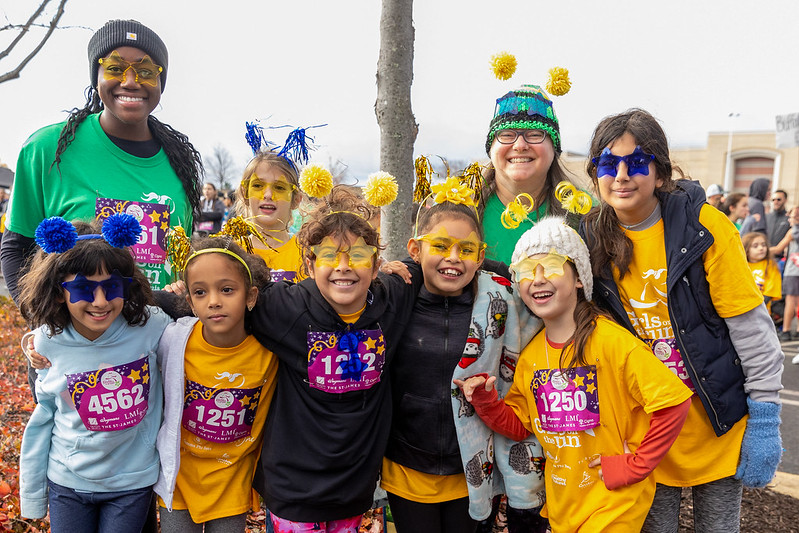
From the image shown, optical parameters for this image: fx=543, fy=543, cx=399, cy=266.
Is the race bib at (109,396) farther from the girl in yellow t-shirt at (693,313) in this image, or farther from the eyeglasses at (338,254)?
the girl in yellow t-shirt at (693,313)

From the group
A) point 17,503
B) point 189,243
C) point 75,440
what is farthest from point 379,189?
point 17,503

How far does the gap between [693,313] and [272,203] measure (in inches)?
90.2

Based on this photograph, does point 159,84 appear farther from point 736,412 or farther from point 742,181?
point 742,181

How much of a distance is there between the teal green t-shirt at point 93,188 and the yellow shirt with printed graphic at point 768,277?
8.40 metres

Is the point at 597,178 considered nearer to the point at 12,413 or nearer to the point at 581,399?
the point at 581,399

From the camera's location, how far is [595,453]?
2236mm

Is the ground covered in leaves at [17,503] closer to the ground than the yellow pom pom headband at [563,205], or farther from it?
closer to the ground

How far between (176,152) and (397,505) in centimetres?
212

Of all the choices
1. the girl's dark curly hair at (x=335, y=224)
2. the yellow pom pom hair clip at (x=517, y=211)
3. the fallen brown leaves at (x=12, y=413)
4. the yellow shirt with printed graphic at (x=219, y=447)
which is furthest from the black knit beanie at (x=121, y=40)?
the fallen brown leaves at (x=12, y=413)

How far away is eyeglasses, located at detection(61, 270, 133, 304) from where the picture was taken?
2213mm

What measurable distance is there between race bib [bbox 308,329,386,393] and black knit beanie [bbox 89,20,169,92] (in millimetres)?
1681

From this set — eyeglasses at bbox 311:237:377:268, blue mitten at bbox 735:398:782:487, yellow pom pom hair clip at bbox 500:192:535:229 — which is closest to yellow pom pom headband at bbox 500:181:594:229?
yellow pom pom hair clip at bbox 500:192:535:229

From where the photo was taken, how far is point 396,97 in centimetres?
321

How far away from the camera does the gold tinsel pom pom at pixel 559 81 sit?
300cm
